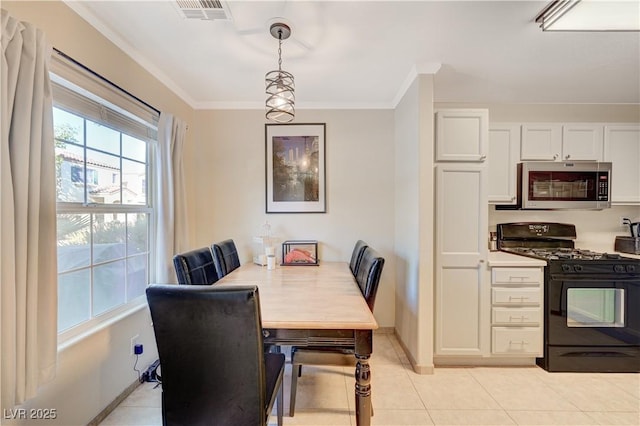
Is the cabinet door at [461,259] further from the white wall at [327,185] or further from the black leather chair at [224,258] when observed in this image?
the black leather chair at [224,258]

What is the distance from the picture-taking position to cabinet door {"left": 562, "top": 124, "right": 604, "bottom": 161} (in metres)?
2.66

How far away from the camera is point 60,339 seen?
1.49 meters

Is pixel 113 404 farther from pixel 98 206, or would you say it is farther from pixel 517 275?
pixel 517 275

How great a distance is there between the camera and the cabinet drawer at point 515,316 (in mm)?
2248

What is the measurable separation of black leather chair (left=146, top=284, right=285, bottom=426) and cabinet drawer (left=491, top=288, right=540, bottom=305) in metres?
2.03

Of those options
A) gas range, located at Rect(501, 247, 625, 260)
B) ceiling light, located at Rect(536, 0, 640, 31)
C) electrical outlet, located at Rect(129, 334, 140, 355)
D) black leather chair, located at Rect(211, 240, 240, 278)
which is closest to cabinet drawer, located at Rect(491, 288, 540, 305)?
gas range, located at Rect(501, 247, 625, 260)

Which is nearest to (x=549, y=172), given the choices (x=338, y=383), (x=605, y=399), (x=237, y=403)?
(x=605, y=399)

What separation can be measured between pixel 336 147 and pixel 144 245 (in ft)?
6.71

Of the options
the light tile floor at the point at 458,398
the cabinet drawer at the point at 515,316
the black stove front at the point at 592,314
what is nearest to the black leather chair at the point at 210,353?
the light tile floor at the point at 458,398

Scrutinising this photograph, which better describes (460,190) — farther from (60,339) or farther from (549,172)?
(60,339)

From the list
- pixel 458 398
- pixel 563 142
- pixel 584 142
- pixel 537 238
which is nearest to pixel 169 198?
pixel 458 398

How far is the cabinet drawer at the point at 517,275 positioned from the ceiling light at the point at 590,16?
170 cm

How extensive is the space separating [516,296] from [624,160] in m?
1.89

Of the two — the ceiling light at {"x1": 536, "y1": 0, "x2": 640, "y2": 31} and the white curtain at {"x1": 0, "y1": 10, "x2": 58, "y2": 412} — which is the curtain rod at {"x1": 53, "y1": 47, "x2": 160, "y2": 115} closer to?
the white curtain at {"x1": 0, "y1": 10, "x2": 58, "y2": 412}
